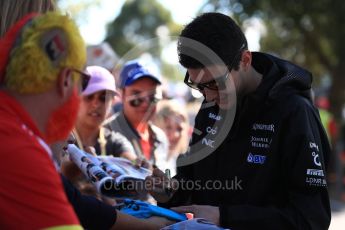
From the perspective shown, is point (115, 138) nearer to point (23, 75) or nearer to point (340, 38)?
point (23, 75)

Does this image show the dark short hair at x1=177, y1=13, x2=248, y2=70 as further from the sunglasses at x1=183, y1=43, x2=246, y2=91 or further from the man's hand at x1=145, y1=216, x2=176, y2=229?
Answer: the man's hand at x1=145, y1=216, x2=176, y2=229

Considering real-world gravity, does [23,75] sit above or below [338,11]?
below

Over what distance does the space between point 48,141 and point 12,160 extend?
0.91 ft

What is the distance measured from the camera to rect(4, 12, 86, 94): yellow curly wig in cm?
198

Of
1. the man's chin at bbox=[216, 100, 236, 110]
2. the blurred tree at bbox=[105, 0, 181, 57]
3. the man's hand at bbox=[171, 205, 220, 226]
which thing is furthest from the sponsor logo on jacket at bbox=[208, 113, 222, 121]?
the blurred tree at bbox=[105, 0, 181, 57]

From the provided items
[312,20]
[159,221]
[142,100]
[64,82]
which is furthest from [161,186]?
[312,20]

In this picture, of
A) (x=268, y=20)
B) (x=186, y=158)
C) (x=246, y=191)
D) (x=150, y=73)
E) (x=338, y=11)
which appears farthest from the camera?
(x=268, y=20)

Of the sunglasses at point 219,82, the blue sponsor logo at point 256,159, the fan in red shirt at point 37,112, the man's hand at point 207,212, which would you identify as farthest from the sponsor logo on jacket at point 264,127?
the fan in red shirt at point 37,112

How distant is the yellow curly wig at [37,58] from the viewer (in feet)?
6.48

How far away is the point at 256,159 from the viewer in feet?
9.70

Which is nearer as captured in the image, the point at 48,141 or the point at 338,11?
the point at 48,141

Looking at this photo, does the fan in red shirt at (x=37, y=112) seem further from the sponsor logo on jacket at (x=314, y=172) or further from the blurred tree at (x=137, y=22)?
the blurred tree at (x=137, y=22)

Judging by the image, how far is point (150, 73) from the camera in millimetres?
5523

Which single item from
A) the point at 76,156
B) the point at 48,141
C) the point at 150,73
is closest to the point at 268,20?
the point at 150,73
